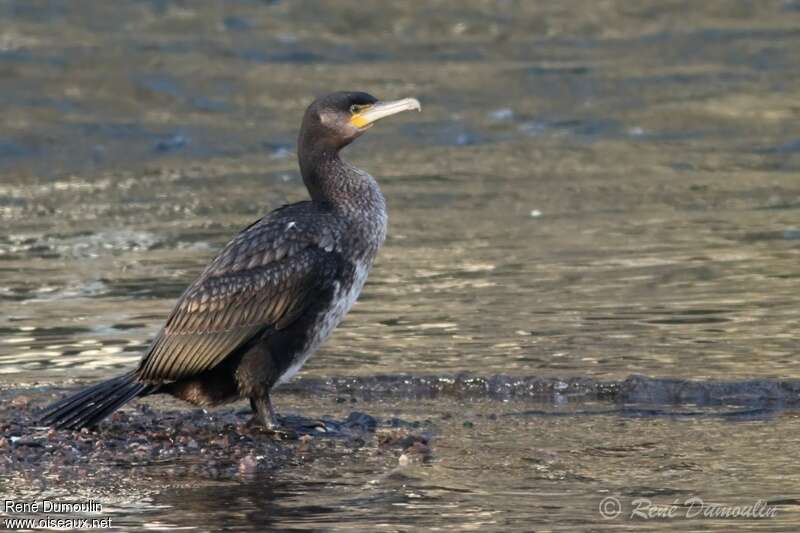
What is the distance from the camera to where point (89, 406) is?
8664 millimetres

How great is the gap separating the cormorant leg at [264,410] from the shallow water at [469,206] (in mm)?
550

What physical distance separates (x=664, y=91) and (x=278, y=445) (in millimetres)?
13465

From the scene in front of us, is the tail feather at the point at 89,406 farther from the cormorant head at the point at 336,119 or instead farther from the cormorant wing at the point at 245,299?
the cormorant head at the point at 336,119

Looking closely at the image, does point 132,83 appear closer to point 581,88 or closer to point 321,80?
point 321,80

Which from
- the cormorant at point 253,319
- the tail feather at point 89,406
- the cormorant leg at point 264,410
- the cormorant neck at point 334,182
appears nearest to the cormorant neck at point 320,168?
the cormorant neck at point 334,182

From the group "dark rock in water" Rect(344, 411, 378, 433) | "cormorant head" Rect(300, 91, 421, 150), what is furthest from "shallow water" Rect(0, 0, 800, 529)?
"cormorant head" Rect(300, 91, 421, 150)

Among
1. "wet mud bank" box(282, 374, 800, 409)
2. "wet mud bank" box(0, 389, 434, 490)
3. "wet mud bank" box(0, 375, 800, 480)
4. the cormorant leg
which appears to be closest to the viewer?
"wet mud bank" box(0, 389, 434, 490)

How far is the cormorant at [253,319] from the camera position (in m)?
8.74

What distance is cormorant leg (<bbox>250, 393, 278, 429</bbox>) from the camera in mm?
8859

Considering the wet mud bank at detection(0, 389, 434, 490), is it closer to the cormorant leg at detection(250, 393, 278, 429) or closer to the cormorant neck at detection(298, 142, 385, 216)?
the cormorant leg at detection(250, 393, 278, 429)

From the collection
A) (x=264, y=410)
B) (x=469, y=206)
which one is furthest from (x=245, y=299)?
(x=469, y=206)

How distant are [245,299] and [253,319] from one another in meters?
0.10

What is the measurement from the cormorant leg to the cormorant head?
4.54ft

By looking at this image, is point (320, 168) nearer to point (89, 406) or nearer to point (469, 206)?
point (89, 406)
